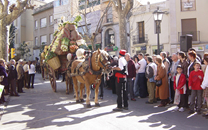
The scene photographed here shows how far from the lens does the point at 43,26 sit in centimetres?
4112

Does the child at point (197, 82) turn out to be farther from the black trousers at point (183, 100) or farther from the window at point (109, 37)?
the window at point (109, 37)

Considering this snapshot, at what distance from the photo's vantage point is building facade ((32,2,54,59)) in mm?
39094

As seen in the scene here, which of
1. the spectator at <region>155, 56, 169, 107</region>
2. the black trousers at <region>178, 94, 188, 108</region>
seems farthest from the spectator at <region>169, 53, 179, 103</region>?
the black trousers at <region>178, 94, 188, 108</region>

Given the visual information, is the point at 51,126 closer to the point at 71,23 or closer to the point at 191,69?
the point at 191,69

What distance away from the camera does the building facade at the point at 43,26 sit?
3909 centimetres

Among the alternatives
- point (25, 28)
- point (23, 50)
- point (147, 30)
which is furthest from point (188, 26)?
point (25, 28)

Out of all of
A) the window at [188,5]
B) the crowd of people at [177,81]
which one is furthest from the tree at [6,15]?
the window at [188,5]

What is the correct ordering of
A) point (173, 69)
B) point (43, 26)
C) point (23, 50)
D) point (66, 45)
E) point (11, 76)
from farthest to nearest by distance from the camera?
1. point (43, 26)
2. point (23, 50)
3. point (11, 76)
4. point (66, 45)
5. point (173, 69)

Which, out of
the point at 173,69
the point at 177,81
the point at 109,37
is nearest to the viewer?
the point at 177,81

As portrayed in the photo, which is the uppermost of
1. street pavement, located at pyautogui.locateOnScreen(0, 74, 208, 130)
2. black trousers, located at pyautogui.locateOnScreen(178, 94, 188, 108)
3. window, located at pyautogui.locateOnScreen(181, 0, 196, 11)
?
window, located at pyautogui.locateOnScreen(181, 0, 196, 11)

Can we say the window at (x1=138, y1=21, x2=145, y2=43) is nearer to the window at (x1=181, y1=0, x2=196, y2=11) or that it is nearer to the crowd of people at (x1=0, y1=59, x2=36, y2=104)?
the window at (x1=181, y1=0, x2=196, y2=11)

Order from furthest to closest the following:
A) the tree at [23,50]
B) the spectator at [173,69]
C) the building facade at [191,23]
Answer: the tree at [23,50]
the building facade at [191,23]
the spectator at [173,69]

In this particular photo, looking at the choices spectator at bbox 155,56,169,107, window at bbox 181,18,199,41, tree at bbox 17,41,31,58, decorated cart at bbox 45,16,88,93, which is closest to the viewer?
spectator at bbox 155,56,169,107

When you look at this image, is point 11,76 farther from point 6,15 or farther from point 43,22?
point 43,22
